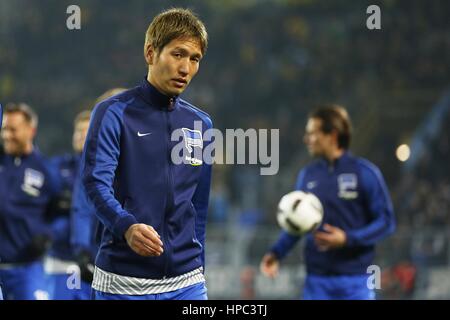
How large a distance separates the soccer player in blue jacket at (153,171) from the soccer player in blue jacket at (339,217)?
8.04 ft

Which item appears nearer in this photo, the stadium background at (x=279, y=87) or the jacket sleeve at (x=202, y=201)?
the jacket sleeve at (x=202, y=201)

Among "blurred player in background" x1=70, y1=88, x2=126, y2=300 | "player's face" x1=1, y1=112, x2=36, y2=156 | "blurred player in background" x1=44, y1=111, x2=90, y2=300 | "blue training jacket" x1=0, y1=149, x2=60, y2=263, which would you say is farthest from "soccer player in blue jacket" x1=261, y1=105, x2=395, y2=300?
"player's face" x1=1, y1=112, x2=36, y2=156

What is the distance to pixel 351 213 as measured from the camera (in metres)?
5.91

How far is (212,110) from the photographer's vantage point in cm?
1644

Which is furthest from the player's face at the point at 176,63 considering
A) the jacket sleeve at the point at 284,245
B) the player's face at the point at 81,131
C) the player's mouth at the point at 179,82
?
the jacket sleeve at the point at 284,245

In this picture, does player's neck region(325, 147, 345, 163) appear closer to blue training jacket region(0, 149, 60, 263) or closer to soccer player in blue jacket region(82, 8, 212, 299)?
blue training jacket region(0, 149, 60, 263)

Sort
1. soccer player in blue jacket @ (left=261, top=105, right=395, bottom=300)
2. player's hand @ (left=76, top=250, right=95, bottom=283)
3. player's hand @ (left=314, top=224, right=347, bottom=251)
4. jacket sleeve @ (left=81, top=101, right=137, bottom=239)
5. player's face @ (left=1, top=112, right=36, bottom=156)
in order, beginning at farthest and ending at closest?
player's face @ (left=1, top=112, right=36, bottom=156), soccer player in blue jacket @ (left=261, top=105, right=395, bottom=300), player's hand @ (left=314, top=224, right=347, bottom=251), player's hand @ (left=76, top=250, right=95, bottom=283), jacket sleeve @ (left=81, top=101, right=137, bottom=239)

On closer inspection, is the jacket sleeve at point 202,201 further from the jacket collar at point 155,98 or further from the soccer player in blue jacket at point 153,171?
the jacket collar at point 155,98

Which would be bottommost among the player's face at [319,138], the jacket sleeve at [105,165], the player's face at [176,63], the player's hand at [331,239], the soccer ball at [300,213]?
the player's hand at [331,239]

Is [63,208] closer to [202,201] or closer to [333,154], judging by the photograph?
[333,154]

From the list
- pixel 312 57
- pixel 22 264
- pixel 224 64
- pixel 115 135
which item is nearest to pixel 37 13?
pixel 224 64

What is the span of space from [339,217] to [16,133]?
267cm

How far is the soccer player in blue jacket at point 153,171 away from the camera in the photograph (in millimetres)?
3252

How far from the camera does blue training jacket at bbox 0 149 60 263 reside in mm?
6371
